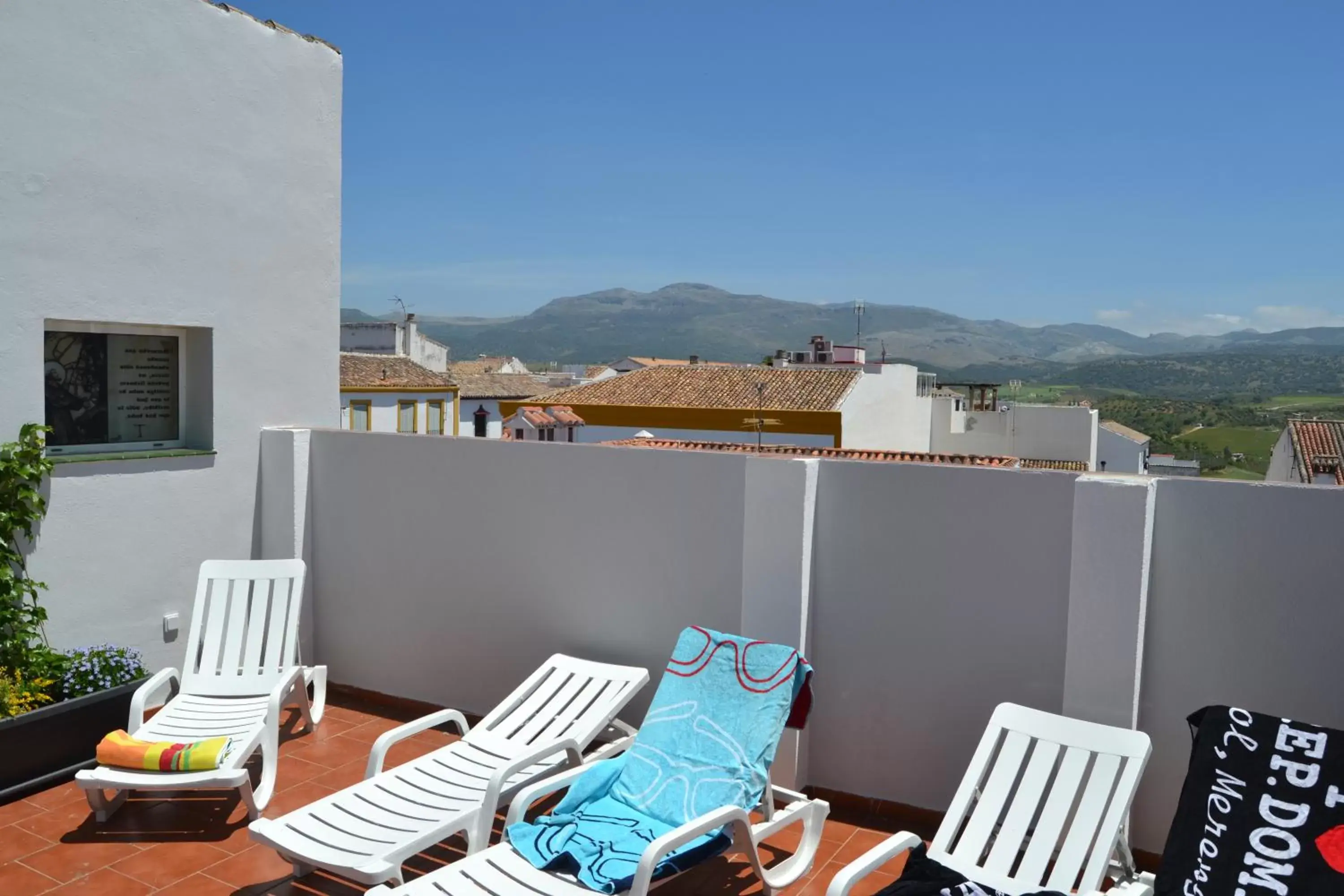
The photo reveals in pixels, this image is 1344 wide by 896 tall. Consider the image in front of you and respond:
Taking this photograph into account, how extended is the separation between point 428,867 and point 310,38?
5.08 metres

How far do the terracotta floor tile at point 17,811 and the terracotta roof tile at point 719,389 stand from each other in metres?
32.0

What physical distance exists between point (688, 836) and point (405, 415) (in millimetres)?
37262

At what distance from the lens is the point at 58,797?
15.0ft

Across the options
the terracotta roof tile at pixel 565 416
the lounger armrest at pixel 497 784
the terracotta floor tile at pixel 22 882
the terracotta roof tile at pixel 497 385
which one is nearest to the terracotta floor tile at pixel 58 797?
the terracotta floor tile at pixel 22 882

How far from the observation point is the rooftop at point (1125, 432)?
48.0 m

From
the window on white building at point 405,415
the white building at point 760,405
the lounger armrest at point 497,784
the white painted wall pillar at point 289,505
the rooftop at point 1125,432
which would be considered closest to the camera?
the lounger armrest at point 497,784

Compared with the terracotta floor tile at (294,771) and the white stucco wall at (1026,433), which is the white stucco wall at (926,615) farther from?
the white stucco wall at (1026,433)

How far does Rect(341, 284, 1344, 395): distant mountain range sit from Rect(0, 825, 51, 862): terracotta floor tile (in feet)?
115

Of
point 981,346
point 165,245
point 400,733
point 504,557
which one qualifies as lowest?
point 400,733

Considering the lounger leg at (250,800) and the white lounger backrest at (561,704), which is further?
the white lounger backrest at (561,704)

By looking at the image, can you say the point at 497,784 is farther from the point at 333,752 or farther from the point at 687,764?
the point at 333,752

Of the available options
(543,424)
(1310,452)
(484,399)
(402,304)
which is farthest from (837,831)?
(484,399)

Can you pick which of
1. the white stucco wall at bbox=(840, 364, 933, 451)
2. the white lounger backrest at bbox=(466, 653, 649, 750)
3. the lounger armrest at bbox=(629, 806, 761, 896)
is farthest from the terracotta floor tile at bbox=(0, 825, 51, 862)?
the white stucco wall at bbox=(840, 364, 933, 451)

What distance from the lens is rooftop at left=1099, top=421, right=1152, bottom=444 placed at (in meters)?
48.0
